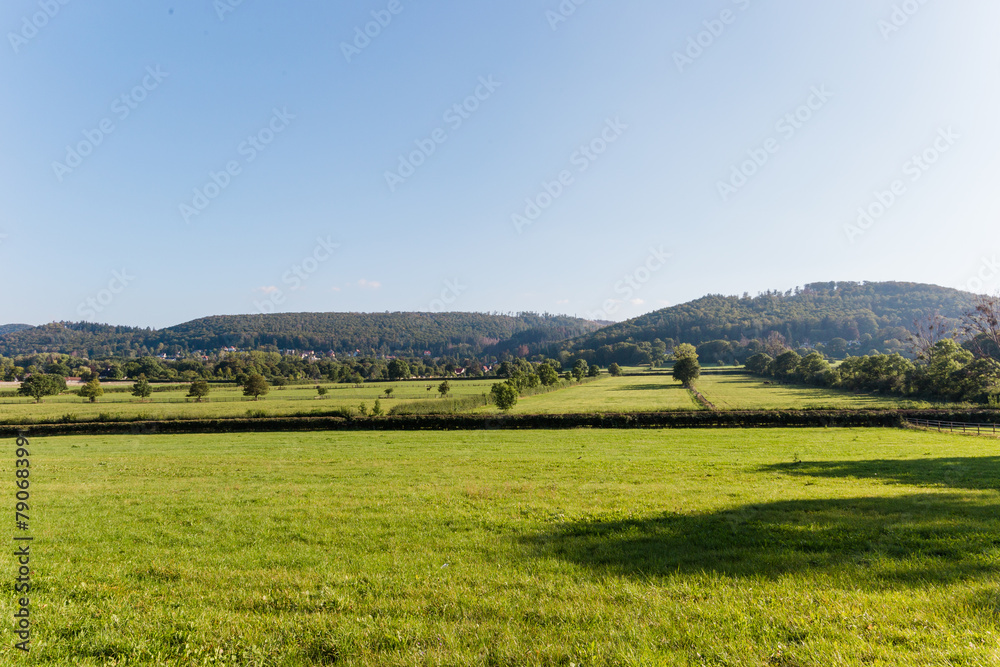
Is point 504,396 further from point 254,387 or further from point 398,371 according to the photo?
point 398,371

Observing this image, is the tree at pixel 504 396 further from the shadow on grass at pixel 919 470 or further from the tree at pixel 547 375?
the tree at pixel 547 375

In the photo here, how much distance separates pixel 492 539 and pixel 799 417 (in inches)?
1614

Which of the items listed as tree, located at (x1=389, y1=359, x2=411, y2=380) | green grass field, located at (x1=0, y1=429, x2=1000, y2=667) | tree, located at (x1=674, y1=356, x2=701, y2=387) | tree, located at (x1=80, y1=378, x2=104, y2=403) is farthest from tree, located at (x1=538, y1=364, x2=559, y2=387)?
tree, located at (x1=80, y1=378, x2=104, y2=403)

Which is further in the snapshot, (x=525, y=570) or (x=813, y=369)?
(x=813, y=369)

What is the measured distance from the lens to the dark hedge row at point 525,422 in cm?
4059

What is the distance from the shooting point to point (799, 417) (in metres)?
41.0

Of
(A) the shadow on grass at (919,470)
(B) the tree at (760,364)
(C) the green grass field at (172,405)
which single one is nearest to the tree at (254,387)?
(C) the green grass field at (172,405)

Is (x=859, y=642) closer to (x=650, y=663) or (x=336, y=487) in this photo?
(x=650, y=663)

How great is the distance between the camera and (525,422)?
4300cm

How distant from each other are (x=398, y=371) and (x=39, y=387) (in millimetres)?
79887

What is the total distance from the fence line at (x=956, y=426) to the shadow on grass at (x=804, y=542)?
104ft

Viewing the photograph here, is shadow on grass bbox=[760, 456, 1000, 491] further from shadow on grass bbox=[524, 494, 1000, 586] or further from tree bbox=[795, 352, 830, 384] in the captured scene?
tree bbox=[795, 352, 830, 384]

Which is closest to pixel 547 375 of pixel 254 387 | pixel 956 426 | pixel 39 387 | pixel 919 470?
pixel 254 387

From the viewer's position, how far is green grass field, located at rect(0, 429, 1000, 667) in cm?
520
